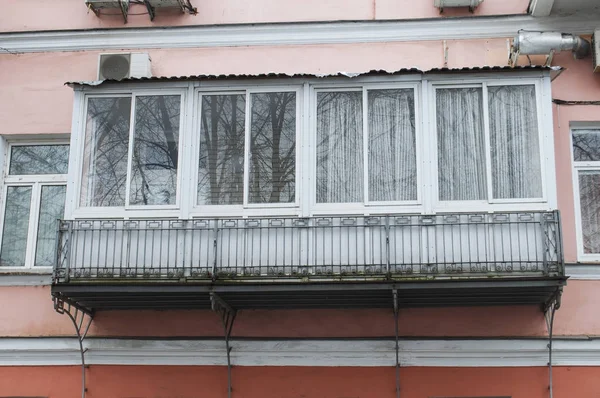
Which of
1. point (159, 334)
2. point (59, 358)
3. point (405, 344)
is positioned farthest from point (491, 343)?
point (59, 358)

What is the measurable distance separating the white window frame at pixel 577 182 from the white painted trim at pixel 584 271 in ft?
0.78

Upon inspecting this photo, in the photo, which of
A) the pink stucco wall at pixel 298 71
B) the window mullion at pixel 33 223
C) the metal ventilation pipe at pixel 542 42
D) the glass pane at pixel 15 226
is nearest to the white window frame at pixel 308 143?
the metal ventilation pipe at pixel 542 42

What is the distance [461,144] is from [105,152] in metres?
3.87

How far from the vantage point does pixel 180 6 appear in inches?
422

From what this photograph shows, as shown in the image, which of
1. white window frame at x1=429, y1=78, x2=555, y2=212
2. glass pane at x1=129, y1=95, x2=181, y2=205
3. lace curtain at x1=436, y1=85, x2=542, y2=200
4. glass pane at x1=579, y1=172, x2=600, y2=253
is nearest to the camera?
white window frame at x1=429, y1=78, x2=555, y2=212

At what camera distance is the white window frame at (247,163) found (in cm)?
917

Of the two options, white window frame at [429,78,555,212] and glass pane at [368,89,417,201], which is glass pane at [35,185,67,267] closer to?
glass pane at [368,89,417,201]

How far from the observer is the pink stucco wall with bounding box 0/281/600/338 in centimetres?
933

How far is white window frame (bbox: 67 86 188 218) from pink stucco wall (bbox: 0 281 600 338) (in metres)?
1.20

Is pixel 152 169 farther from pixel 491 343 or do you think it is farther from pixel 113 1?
pixel 491 343

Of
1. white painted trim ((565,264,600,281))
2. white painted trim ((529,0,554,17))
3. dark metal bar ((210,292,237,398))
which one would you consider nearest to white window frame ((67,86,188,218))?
dark metal bar ((210,292,237,398))

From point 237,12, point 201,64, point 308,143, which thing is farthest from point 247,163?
point 237,12

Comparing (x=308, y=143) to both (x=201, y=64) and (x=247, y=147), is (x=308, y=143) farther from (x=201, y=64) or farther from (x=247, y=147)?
(x=201, y=64)

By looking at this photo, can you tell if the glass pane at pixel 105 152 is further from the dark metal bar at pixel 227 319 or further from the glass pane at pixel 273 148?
the dark metal bar at pixel 227 319
